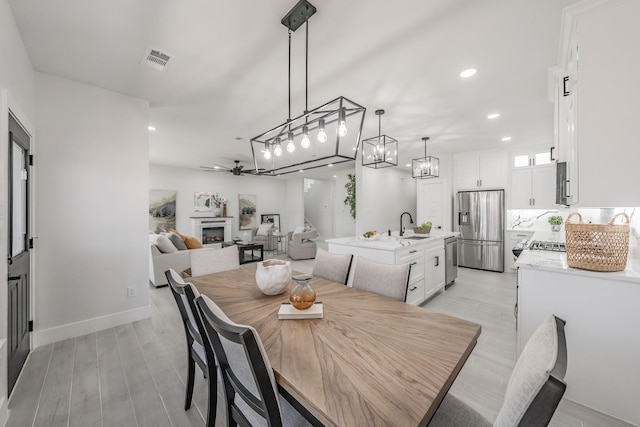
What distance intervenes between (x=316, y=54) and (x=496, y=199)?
490 centimetres

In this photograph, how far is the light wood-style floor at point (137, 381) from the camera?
164 cm

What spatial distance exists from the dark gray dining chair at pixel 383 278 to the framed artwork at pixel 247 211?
24.7ft

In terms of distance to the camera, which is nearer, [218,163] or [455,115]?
[455,115]

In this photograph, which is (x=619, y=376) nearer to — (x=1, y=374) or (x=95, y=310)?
(x=1, y=374)

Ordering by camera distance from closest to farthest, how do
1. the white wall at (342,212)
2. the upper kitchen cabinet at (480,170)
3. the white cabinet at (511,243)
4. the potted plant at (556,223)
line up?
the potted plant at (556,223), the white cabinet at (511,243), the upper kitchen cabinet at (480,170), the white wall at (342,212)

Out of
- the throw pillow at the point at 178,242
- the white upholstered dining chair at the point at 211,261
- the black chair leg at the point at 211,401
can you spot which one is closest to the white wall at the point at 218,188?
the throw pillow at the point at 178,242

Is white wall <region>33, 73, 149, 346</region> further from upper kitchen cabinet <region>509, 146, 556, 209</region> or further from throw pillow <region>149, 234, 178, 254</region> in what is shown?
upper kitchen cabinet <region>509, 146, 556, 209</region>

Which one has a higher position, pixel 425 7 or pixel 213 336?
pixel 425 7

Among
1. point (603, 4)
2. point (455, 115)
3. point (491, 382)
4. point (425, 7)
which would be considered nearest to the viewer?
point (603, 4)

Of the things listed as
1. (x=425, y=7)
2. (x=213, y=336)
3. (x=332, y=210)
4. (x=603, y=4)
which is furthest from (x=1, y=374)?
(x=332, y=210)

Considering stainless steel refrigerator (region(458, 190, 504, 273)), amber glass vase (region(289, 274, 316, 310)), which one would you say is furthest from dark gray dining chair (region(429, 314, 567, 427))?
stainless steel refrigerator (region(458, 190, 504, 273))

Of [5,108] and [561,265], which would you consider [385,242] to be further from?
[5,108]

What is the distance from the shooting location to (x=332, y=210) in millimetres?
10422

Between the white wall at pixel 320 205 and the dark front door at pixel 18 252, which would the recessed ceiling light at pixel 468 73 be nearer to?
the dark front door at pixel 18 252
